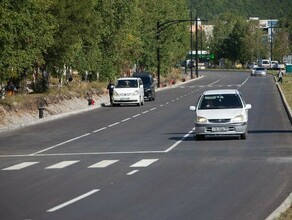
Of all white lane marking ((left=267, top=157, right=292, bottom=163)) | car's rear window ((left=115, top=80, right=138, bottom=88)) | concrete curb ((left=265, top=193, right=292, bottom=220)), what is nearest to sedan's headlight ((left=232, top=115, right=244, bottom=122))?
white lane marking ((left=267, top=157, right=292, bottom=163))

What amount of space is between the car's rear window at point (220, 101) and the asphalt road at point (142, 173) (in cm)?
115

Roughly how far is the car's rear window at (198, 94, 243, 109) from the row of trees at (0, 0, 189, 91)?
10.6 meters

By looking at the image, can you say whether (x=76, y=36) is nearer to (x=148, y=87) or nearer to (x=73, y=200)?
(x=148, y=87)

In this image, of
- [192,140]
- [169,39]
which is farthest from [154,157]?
[169,39]

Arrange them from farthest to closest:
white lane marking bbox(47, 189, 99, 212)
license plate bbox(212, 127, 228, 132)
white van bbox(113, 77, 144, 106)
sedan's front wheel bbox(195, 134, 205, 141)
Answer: white van bbox(113, 77, 144, 106) < sedan's front wheel bbox(195, 134, 205, 141) < license plate bbox(212, 127, 228, 132) < white lane marking bbox(47, 189, 99, 212)

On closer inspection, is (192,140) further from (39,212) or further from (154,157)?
(39,212)

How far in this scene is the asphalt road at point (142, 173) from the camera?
15.4 m

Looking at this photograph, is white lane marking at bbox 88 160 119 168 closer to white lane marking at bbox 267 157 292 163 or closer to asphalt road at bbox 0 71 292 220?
asphalt road at bbox 0 71 292 220

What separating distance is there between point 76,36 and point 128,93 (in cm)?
482

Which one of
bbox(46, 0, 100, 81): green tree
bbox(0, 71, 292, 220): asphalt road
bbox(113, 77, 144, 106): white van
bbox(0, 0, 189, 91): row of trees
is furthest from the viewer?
bbox(113, 77, 144, 106): white van

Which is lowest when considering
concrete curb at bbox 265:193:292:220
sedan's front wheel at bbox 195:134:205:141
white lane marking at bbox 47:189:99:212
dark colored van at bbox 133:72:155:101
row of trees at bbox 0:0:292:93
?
dark colored van at bbox 133:72:155:101

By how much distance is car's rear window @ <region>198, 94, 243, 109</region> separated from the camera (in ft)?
104

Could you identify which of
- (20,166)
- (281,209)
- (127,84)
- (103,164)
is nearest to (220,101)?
(103,164)

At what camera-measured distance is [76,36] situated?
57906 millimetres
